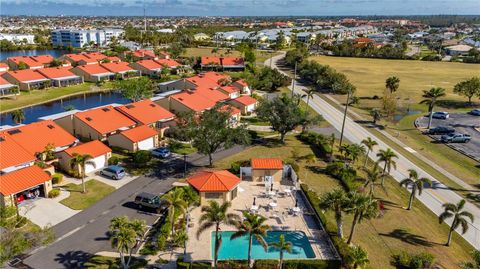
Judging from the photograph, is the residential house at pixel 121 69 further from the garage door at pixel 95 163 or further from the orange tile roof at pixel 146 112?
the garage door at pixel 95 163

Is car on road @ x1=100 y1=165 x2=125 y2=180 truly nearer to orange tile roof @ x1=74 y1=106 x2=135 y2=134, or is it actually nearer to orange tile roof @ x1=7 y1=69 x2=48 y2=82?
orange tile roof @ x1=74 y1=106 x2=135 y2=134

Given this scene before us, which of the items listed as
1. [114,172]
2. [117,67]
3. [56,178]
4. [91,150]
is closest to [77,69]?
[117,67]

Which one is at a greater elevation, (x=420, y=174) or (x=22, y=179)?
(x=22, y=179)

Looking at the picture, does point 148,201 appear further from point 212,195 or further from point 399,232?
point 399,232

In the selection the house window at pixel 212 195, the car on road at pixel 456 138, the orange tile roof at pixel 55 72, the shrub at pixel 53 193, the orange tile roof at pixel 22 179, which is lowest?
the shrub at pixel 53 193

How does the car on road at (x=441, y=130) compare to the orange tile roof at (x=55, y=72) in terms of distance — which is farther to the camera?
the orange tile roof at (x=55, y=72)

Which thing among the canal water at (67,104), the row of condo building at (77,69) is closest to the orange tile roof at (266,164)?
the canal water at (67,104)

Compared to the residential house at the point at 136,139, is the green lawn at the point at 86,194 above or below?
below

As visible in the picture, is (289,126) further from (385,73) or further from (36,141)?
(385,73)
